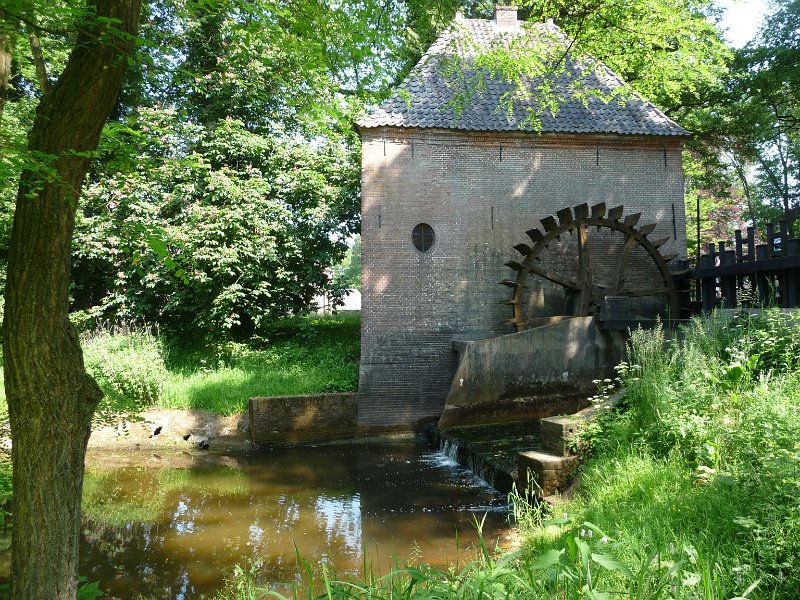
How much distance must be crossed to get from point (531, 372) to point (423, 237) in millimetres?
3062

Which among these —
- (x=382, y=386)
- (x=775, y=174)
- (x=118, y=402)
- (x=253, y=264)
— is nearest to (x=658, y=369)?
(x=382, y=386)

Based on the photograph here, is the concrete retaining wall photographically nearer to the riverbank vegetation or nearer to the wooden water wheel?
the wooden water wheel

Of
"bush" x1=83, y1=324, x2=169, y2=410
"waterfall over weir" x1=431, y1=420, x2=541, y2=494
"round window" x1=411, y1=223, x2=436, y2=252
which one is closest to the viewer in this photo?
"waterfall over weir" x1=431, y1=420, x2=541, y2=494

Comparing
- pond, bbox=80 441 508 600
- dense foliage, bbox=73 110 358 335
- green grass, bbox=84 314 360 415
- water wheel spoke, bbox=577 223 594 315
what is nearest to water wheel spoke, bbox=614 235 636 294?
water wheel spoke, bbox=577 223 594 315

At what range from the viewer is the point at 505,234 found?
11359 mm

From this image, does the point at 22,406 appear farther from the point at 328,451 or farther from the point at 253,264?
the point at 253,264

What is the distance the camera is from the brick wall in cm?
1070

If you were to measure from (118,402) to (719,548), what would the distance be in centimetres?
859

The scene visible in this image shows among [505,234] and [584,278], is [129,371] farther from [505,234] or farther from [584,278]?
[584,278]

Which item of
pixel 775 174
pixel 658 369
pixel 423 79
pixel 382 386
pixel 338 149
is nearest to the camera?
pixel 658 369

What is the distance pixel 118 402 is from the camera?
31.1ft

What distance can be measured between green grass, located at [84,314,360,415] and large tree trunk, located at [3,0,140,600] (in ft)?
21.3

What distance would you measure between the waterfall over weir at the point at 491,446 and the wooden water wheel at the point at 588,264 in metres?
2.13

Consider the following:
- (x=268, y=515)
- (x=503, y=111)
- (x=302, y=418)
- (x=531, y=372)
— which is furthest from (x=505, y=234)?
(x=268, y=515)
